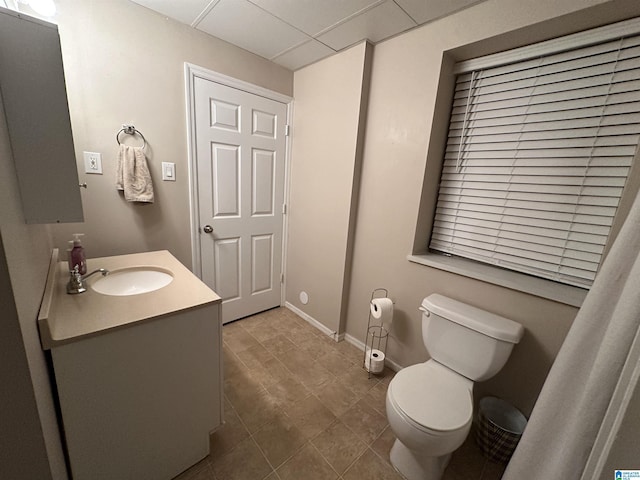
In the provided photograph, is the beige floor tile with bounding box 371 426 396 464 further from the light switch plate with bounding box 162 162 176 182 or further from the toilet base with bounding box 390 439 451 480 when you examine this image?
the light switch plate with bounding box 162 162 176 182

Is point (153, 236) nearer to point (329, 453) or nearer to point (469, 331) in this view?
point (329, 453)

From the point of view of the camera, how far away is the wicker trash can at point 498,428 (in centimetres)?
121

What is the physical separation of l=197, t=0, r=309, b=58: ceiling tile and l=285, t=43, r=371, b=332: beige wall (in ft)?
1.13

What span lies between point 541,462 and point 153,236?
88.2 inches

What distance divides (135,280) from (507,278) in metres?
2.02

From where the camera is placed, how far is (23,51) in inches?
25.7

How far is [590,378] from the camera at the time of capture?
2.16 feet

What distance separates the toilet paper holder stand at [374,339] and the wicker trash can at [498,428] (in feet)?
2.06

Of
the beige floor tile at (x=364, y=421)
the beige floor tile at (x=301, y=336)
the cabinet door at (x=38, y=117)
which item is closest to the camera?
the cabinet door at (x=38, y=117)

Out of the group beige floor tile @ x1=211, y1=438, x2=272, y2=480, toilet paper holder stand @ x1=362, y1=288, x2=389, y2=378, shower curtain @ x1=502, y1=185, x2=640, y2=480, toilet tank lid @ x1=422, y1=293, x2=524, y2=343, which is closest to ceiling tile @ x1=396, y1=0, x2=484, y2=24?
shower curtain @ x1=502, y1=185, x2=640, y2=480

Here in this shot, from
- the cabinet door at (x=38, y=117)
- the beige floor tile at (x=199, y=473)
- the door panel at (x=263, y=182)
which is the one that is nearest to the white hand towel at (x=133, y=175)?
the door panel at (x=263, y=182)

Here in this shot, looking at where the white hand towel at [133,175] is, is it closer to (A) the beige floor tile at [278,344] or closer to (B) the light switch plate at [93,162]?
(B) the light switch plate at [93,162]

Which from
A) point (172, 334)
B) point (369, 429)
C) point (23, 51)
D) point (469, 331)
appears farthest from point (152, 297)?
point (469, 331)

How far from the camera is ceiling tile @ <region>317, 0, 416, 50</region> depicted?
1379 millimetres
